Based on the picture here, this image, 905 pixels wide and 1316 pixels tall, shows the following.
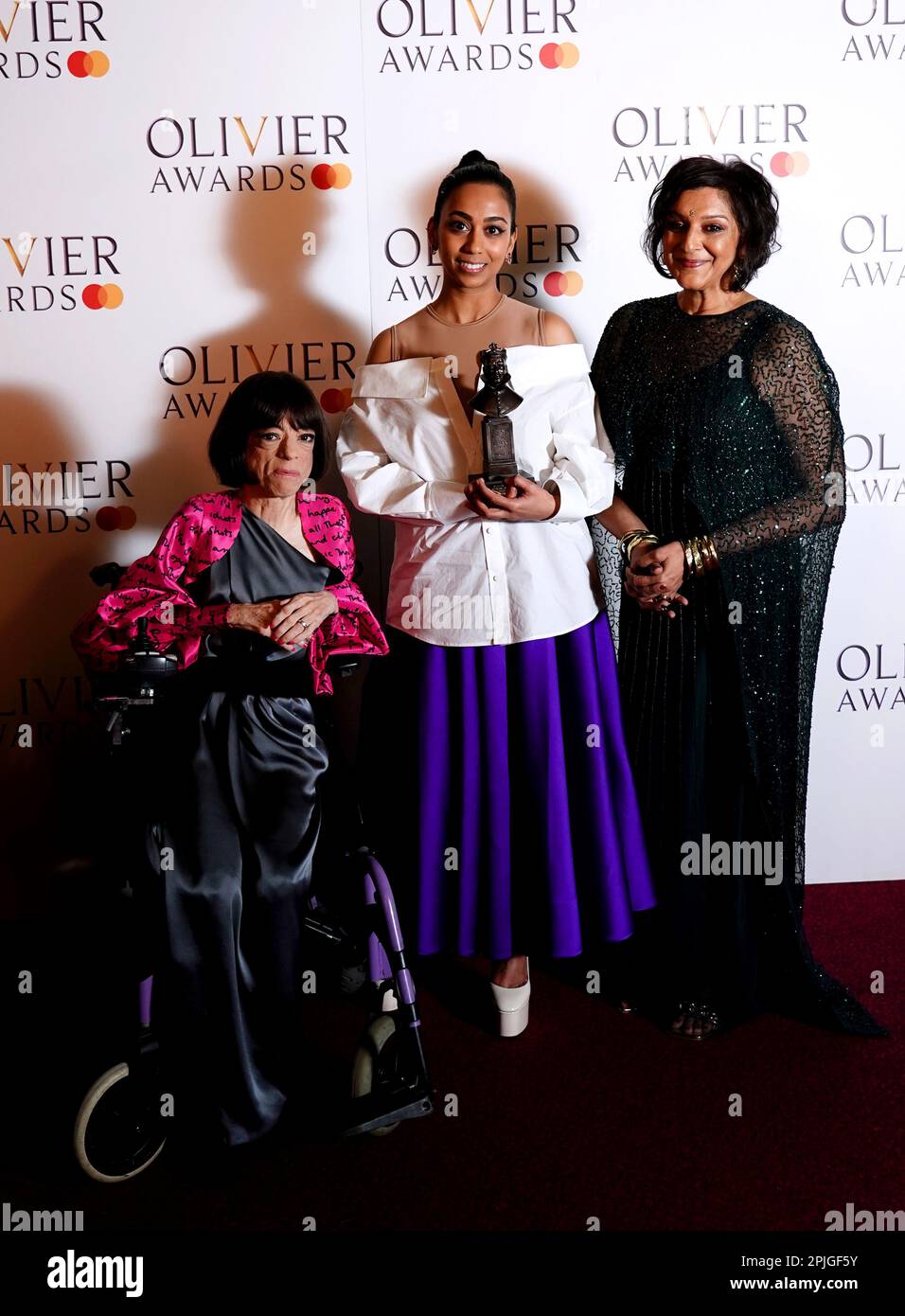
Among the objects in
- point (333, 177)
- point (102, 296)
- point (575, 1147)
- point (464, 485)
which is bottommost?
point (575, 1147)

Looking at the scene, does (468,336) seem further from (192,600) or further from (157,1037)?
(157,1037)

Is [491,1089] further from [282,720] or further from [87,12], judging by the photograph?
[87,12]

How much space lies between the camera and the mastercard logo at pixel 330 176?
3.05 m

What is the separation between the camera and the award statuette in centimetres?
245

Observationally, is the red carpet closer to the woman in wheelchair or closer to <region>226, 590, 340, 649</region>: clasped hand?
the woman in wheelchair

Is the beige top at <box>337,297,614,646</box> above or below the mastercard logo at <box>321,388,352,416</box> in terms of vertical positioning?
below

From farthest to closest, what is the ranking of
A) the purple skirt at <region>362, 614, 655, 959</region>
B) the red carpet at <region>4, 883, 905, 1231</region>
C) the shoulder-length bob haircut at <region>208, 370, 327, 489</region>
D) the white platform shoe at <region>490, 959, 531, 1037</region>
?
the white platform shoe at <region>490, 959, 531, 1037</region> → the purple skirt at <region>362, 614, 655, 959</region> → the shoulder-length bob haircut at <region>208, 370, 327, 489</region> → the red carpet at <region>4, 883, 905, 1231</region>

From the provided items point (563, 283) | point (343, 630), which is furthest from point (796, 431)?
point (343, 630)

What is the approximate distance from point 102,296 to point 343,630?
1337mm

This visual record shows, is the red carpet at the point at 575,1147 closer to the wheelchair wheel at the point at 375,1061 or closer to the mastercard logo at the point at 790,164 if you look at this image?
the wheelchair wheel at the point at 375,1061

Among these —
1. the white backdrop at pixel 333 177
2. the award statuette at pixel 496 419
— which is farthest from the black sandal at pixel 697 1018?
the white backdrop at pixel 333 177

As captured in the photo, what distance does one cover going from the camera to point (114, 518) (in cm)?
325

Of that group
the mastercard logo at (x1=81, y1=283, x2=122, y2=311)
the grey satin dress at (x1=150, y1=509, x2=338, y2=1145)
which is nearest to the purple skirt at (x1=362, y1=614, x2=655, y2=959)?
the grey satin dress at (x1=150, y1=509, x2=338, y2=1145)
